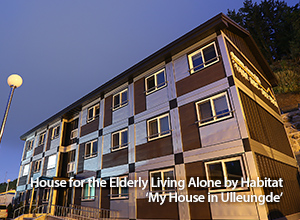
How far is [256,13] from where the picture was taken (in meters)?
36.2

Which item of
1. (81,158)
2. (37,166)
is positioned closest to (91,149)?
(81,158)

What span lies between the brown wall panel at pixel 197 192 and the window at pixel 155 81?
560cm

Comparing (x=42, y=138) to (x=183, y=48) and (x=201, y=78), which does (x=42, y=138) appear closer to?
(x=183, y=48)

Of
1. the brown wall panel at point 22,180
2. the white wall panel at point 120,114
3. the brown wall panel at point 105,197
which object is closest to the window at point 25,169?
the brown wall panel at point 22,180

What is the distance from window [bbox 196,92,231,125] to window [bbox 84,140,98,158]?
9.81 m

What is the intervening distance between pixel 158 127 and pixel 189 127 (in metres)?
2.31

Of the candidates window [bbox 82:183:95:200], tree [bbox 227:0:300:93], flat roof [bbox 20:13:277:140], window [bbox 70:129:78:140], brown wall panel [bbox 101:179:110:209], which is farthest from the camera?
tree [bbox 227:0:300:93]

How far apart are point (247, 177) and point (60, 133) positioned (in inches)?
750

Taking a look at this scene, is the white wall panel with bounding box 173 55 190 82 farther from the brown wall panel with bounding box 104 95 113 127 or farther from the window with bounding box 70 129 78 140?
the window with bounding box 70 129 78 140

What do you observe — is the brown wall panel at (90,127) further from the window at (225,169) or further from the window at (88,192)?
the window at (225,169)

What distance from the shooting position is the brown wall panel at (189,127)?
429 inches

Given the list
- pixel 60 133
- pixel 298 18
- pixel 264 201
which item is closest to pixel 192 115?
pixel 264 201

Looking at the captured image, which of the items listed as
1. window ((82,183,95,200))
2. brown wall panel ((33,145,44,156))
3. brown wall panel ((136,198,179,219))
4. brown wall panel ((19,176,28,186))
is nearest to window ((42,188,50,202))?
brown wall panel ((33,145,44,156))

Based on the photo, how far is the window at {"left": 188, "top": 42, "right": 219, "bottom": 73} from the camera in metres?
11.6
